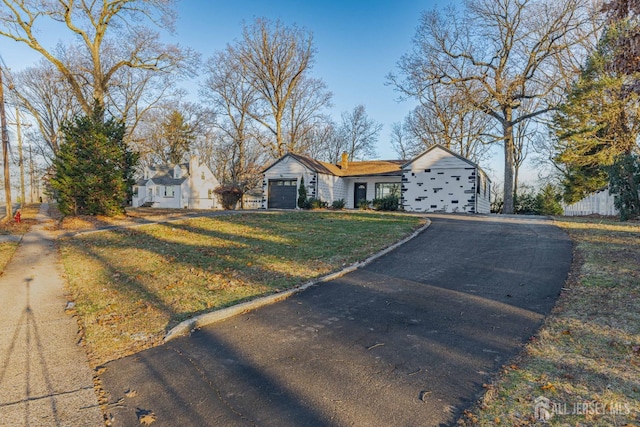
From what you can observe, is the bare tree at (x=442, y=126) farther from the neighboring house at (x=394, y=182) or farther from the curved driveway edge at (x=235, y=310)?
the curved driveway edge at (x=235, y=310)

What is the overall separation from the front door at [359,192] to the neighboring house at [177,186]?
18537 millimetres

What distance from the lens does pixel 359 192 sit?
91.4ft

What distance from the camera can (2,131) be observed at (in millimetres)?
17391

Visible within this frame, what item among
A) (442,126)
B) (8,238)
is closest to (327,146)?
(442,126)

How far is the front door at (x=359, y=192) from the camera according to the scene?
2744cm

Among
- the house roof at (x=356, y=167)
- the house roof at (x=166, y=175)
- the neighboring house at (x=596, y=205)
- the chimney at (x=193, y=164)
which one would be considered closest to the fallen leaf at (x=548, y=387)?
the neighboring house at (x=596, y=205)

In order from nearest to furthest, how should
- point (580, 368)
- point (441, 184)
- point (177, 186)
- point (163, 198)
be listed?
point (580, 368) → point (441, 184) → point (177, 186) → point (163, 198)

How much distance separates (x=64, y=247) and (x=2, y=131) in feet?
39.3

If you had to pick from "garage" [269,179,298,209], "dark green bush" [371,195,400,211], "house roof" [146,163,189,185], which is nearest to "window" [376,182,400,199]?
"dark green bush" [371,195,400,211]

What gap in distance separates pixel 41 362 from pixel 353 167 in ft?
88.3

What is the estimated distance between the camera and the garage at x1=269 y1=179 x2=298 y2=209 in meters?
25.6

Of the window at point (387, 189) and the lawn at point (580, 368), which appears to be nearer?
the lawn at point (580, 368)

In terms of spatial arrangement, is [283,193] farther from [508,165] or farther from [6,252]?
[6,252]

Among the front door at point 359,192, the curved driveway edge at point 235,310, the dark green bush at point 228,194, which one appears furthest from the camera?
the front door at point 359,192
